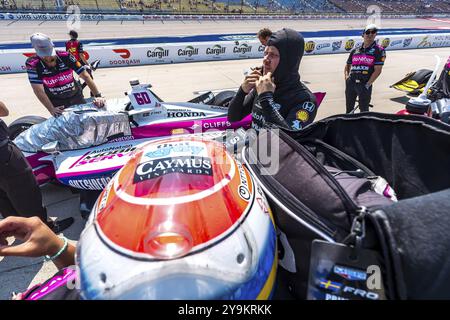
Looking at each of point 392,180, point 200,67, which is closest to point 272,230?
A: point 392,180

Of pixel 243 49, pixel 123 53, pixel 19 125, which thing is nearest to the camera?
pixel 19 125

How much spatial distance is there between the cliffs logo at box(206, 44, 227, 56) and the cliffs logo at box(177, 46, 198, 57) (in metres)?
0.61

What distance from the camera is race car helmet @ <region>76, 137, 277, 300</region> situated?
2.36ft

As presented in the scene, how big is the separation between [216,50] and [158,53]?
8.65 ft

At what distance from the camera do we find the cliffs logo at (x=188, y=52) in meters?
11.6

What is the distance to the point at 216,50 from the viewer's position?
12172 millimetres

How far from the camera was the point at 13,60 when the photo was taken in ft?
31.9

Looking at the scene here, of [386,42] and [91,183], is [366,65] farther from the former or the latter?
[386,42]

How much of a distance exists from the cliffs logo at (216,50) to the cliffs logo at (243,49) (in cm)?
55

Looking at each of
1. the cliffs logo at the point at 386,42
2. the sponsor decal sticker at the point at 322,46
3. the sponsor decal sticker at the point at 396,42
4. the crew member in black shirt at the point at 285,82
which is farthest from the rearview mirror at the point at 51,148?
the sponsor decal sticker at the point at 396,42

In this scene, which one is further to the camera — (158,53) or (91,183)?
(158,53)

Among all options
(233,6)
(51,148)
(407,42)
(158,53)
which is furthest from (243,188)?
(233,6)

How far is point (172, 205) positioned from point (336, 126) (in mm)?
995

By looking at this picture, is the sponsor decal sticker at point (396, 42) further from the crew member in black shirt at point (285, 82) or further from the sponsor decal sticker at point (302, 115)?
the sponsor decal sticker at point (302, 115)
